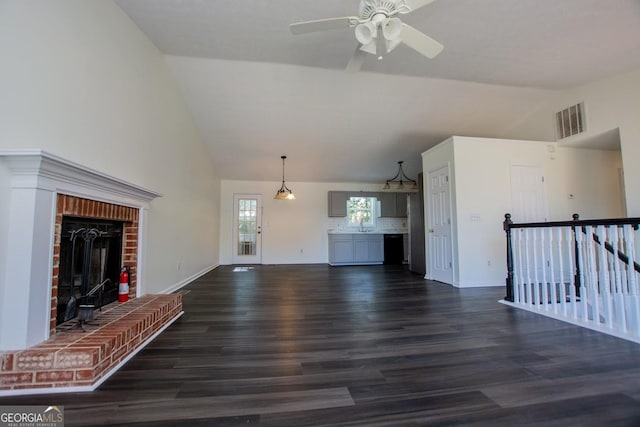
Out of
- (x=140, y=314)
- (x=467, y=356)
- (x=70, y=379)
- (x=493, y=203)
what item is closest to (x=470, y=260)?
(x=493, y=203)

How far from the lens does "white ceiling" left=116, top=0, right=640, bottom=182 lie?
2.66 m

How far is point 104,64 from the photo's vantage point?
2.32 meters

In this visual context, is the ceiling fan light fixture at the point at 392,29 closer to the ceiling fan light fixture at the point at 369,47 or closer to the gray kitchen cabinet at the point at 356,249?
the ceiling fan light fixture at the point at 369,47

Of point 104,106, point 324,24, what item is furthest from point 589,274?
point 104,106

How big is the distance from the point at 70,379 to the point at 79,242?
1.08 metres

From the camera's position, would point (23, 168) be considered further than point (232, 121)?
No

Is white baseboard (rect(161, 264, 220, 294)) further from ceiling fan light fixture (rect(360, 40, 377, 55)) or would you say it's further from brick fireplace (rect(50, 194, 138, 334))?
ceiling fan light fixture (rect(360, 40, 377, 55))

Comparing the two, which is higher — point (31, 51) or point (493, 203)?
point (31, 51)

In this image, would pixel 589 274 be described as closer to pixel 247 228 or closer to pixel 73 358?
pixel 73 358

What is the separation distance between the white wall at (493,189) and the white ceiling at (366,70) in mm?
905

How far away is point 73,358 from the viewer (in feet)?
4.65

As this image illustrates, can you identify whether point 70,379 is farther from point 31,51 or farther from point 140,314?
point 31,51

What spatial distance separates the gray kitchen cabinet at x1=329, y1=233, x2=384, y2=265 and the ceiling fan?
206 inches

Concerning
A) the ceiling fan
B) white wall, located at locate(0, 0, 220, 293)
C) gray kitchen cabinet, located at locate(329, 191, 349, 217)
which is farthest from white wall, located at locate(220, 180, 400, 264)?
the ceiling fan
